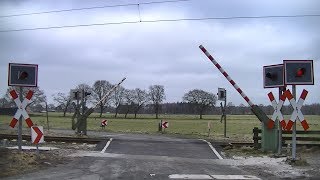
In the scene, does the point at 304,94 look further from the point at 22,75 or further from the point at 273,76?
the point at 22,75

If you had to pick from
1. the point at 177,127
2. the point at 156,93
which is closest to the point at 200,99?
the point at 156,93

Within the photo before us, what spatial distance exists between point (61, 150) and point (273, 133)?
26.6 ft

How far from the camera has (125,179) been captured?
1175 cm

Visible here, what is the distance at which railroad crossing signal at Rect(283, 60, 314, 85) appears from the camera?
1529cm

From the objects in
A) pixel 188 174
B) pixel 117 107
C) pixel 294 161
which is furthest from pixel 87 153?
pixel 117 107

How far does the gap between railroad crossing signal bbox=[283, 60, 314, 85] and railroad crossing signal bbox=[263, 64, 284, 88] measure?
1.90m

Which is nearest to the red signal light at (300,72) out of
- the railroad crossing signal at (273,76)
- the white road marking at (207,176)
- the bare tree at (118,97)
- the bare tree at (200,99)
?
the railroad crossing signal at (273,76)

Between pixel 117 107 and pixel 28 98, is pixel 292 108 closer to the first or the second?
pixel 28 98

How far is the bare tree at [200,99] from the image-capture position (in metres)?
135

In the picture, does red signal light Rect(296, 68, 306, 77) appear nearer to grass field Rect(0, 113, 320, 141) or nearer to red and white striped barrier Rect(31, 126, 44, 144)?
red and white striped barrier Rect(31, 126, 44, 144)

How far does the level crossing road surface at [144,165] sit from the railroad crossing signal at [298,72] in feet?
11.4

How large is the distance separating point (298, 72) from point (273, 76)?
2.37 meters

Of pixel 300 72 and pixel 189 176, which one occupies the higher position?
pixel 300 72

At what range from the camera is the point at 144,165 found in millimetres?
14484
